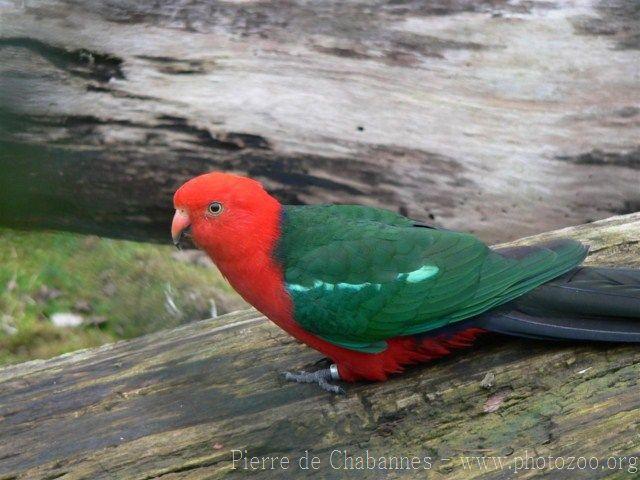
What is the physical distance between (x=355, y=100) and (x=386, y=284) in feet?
6.12

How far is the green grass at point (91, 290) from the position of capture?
5.36 m

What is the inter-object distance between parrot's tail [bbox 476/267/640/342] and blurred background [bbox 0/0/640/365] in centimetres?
163

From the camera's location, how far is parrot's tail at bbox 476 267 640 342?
306 centimetres

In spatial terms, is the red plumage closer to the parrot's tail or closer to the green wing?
the green wing

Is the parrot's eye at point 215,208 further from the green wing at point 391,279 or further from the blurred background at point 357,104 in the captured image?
the blurred background at point 357,104

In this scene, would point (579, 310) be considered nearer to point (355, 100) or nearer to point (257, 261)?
point (257, 261)

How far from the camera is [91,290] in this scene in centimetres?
563

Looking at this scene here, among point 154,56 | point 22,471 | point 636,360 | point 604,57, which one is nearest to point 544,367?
point 636,360

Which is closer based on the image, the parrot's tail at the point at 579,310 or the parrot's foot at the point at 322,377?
the parrot's tail at the point at 579,310

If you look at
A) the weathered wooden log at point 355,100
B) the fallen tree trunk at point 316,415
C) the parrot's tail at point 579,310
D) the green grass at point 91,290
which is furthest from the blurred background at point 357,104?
the parrot's tail at point 579,310

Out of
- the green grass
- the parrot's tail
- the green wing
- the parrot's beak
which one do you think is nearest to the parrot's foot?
the green wing

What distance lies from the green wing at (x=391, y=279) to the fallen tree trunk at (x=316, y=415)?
0.26 metres

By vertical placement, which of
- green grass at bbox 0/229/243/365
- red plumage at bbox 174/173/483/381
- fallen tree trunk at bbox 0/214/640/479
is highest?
red plumage at bbox 174/173/483/381

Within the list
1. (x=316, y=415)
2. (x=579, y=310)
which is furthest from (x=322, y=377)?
(x=579, y=310)
